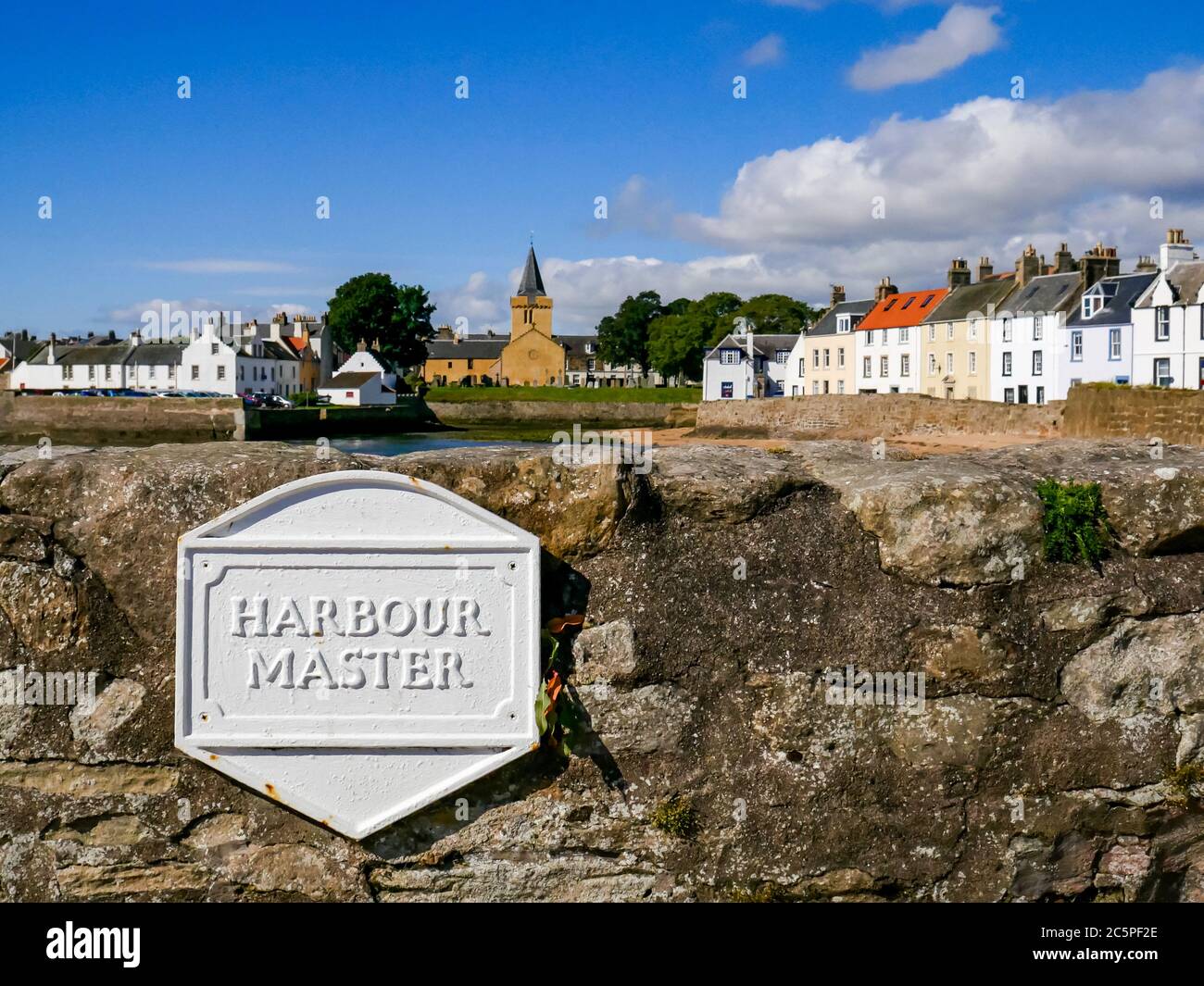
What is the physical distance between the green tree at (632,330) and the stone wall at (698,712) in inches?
4157

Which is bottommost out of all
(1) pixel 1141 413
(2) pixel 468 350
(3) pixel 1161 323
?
(1) pixel 1141 413

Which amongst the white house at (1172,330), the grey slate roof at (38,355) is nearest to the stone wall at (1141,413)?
the white house at (1172,330)

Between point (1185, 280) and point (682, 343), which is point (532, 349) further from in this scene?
point (1185, 280)

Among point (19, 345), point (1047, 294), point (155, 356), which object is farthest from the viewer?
point (19, 345)

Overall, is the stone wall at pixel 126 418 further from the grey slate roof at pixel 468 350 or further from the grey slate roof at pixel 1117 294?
the grey slate roof at pixel 468 350

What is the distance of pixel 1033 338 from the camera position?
5312cm

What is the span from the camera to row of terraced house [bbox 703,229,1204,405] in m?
44.9

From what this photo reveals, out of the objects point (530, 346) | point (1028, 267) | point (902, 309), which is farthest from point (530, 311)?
point (1028, 267)

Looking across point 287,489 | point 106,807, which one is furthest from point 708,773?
point 106,807

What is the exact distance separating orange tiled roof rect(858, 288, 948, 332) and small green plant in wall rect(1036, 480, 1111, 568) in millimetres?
59979

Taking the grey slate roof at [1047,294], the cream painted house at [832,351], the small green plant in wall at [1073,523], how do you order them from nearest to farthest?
the small green plant in wall at [1073,523]
the grey slate roof at [1047,294]
the cream painted house at [832,351]

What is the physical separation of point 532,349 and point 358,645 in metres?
114

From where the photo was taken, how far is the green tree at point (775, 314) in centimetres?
9131

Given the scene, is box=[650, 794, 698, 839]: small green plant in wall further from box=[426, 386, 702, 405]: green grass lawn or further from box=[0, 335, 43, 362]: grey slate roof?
box=[0, 335, 43, 362]: grey slate roof
